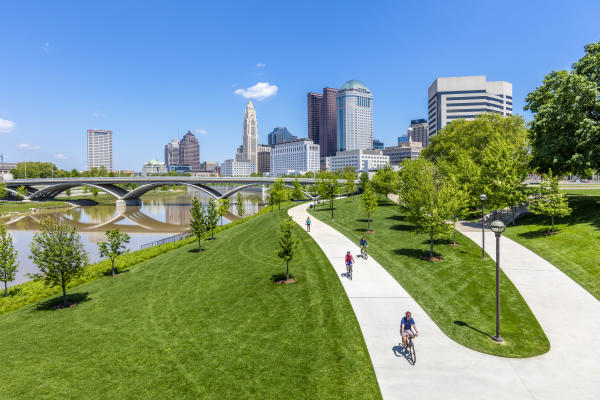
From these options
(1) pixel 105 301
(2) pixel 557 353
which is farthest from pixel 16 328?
(2) pixel 557 353

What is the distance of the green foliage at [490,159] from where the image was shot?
28641 mm

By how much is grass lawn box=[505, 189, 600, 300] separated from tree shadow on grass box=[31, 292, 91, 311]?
1096 inches

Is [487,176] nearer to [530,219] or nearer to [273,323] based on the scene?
[530,219]

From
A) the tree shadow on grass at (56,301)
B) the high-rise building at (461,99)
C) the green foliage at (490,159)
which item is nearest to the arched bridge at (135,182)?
the green foliage at (490,159)

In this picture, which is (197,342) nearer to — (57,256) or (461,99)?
(57,256)

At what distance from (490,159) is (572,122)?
626 centimetres

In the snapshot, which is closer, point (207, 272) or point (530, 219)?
point (207, 272)

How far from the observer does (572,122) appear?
83.4 feet

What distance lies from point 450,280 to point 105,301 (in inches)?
783

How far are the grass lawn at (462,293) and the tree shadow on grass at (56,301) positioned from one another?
1903 centimetres

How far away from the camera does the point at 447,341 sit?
11891mm

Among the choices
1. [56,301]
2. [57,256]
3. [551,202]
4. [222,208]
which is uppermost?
[551,202]

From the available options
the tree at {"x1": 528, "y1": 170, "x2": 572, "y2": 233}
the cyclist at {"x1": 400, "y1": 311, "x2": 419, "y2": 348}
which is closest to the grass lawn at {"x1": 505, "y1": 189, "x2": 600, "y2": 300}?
the tree at {"x1": 528, "y1": 170, "x2": 572, "y2": 233}

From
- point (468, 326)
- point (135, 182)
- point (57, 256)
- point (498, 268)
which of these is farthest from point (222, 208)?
point (135, 182)
